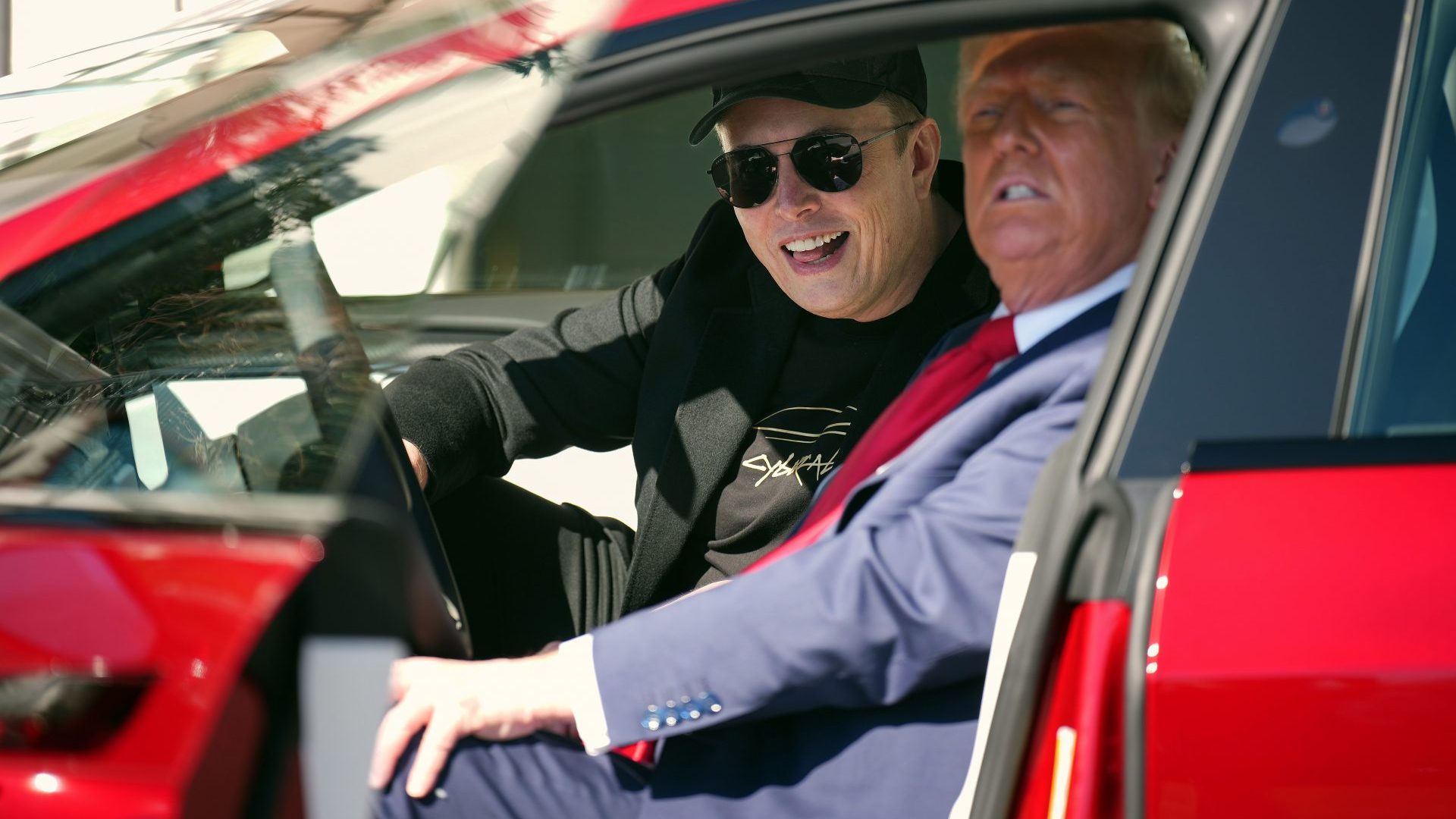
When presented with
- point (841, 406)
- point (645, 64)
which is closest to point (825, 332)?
point (841, 406)

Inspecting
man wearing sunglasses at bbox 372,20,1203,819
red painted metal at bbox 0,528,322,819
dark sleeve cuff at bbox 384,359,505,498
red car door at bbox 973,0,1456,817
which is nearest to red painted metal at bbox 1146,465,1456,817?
red car door at bbox 973,0,1456,817

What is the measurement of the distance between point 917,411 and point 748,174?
611 mm

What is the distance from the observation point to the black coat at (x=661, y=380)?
205 centimetres

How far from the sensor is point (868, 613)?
1306mm

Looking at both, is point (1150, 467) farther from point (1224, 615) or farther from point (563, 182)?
point (563, 182)

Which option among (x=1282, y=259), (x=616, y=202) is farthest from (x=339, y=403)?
(x=616, y=202)

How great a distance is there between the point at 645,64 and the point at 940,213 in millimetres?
913

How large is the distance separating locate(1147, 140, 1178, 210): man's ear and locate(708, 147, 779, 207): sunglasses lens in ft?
2.27

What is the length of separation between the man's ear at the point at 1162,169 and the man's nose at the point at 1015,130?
14 cm

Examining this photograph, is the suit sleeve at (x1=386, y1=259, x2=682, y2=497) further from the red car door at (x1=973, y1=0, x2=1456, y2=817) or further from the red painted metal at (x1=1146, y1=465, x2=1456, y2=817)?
the red painted metal at (x1=1146, y1=465, x2=1456, y2=817)

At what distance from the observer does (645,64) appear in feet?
4.44

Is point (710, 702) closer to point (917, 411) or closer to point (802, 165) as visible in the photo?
point (917, 411)

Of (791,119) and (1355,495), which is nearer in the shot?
(1355,495)

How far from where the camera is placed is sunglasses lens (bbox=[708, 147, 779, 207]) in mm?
2008
